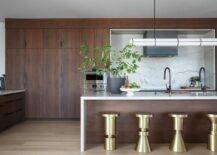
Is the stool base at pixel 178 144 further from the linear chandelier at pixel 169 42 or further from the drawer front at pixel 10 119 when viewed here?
the drawer front at pixel 10 119

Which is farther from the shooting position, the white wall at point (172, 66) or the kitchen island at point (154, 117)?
the white wall at point (172, 66)

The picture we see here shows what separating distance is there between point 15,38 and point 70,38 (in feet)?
4.52

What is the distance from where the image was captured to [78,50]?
22.0ft

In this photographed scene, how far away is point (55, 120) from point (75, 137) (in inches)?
78.0

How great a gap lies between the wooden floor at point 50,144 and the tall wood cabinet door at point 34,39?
2.04 meters

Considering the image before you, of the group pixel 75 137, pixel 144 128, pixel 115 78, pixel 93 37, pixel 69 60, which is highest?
pixel 93 37

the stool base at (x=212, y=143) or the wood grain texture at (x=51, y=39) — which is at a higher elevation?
the wood grain texture at (x=51, y=39)

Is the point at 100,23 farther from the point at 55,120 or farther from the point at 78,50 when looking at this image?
the point at 55,120

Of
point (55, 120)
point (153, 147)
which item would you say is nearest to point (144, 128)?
point (153, 147)

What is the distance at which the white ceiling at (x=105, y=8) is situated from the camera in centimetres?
525

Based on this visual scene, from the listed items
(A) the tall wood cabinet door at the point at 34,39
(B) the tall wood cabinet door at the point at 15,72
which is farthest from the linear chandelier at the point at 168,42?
(B) the tall wood cabinet door at the point at 15,72

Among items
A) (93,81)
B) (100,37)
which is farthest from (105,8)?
(93,81)

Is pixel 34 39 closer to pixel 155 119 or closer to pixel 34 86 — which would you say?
pixel 34 86

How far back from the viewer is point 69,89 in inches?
262
